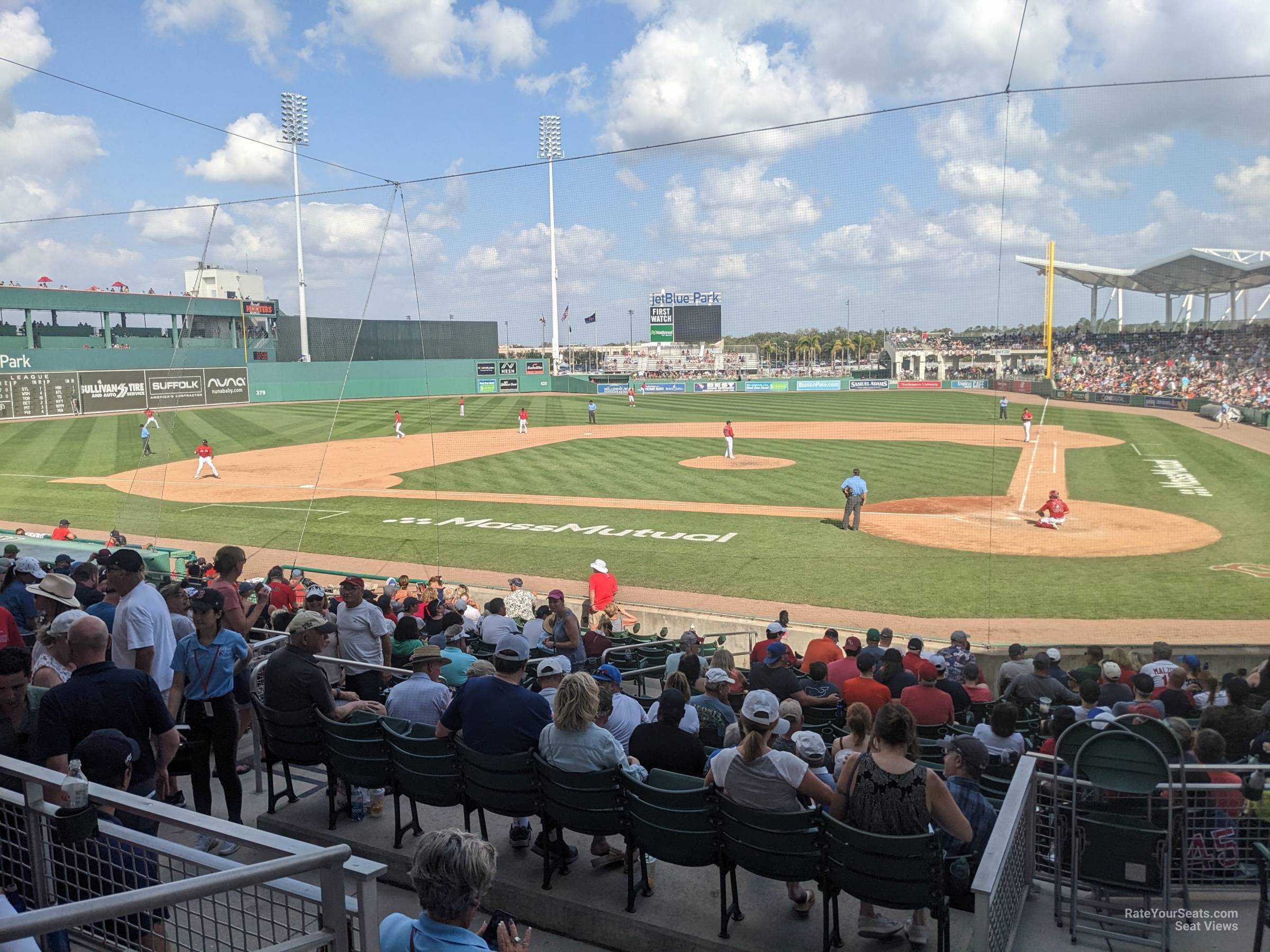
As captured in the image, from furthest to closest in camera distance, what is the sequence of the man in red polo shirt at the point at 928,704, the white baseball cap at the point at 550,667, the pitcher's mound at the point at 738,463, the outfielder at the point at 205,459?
the pitcher's mound at the point at 738,463 < the outfielder at the point at 205,459 < the man in red polo shirt at the point at 928,704 < the white baseball cap at the point at 550,667

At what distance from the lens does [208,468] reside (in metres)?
22.6

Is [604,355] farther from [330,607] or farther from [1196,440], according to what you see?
[330,607]

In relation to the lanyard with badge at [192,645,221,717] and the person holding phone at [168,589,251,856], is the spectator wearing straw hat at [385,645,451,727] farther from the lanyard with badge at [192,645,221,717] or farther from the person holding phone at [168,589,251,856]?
the lanyard with badge at [192,645,221,717]

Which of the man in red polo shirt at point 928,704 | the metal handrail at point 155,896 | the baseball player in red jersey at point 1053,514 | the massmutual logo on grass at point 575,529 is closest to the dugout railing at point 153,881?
the metal handrail at point 155,896

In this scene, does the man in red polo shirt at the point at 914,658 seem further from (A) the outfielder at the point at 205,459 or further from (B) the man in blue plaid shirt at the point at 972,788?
(A) the outfielder at the point at 205,459

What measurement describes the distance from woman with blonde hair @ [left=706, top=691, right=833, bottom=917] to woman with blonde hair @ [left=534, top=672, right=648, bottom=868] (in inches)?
24.6

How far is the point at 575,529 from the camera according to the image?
66.6ft

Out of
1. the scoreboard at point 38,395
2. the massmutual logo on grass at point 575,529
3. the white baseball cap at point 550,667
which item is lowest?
the massmutual logo on grass at point 575,529

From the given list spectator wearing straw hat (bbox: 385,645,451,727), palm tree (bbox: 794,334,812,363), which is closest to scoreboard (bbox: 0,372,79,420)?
palm tree (bbox: 794,334,812,363)

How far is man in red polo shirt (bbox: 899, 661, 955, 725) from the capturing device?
6957 millimetres

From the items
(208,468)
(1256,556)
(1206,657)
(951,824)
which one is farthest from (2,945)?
(208,468)

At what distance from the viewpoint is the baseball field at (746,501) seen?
15.6 metres

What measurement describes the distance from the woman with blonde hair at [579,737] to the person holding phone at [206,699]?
2178 millimetres

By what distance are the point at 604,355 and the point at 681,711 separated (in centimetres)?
3900
